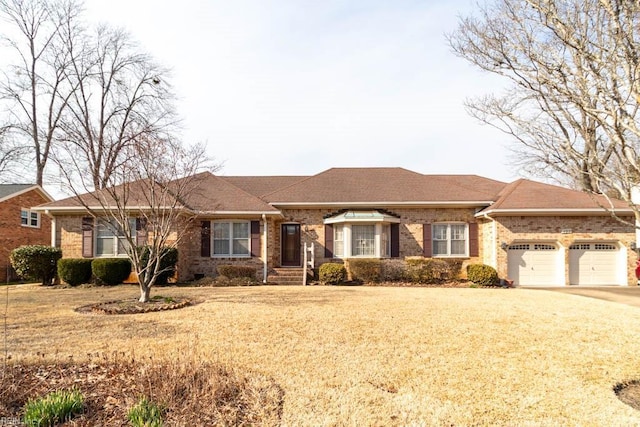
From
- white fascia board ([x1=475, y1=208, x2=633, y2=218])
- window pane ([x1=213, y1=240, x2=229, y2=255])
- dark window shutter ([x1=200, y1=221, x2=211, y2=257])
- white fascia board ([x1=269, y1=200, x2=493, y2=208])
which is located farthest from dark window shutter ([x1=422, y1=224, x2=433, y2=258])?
dark window shutter ([x1=200, y1=221, x2=211, y2=257])

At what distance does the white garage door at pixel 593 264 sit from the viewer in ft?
55.4

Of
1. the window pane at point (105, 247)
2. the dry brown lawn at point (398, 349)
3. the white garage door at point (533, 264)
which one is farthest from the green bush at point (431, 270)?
the window pane at point (105, 247)

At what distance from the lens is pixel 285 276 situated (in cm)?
1739

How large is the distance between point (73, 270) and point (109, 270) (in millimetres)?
1569

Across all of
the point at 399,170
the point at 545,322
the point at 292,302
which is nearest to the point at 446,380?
the point at 545,322

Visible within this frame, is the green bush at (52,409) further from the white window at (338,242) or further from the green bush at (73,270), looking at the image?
the white window at (338,242)

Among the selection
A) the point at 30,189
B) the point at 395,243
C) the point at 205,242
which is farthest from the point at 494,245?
the point at 30,189

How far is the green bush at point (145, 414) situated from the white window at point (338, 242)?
1453 centimetres

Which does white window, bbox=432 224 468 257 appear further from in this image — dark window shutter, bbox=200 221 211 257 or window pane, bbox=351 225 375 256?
dark window shutter, bbox=200 221 211 257

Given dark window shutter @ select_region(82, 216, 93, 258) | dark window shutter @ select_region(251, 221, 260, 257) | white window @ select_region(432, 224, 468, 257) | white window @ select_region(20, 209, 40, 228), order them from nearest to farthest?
dark window shutter @ select_region(82, 216, 93, 258), dark window shutter @ select_region(251, 221, 260, 257), white window @ select_region(432, 224, 468, 257), white window @ select_region(20, 209, 40, 228)

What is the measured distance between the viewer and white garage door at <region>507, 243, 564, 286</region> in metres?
17.0

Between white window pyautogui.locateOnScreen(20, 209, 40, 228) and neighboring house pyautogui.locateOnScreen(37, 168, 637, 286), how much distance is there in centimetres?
662

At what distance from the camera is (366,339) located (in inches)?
275

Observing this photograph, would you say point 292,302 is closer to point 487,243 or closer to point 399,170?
point 487,243
